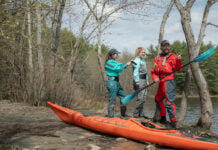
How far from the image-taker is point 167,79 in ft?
15.0

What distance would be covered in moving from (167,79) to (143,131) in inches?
50.0

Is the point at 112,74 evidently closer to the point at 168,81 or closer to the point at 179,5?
the point at 168,81

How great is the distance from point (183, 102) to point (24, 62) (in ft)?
18.4

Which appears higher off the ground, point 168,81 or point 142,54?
point 142,54

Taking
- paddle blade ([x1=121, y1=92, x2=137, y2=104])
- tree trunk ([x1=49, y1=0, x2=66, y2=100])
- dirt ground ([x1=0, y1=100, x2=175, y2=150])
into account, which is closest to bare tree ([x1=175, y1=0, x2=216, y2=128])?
paddle blade ([x1=121, y1=92, x2=137, y2=104])

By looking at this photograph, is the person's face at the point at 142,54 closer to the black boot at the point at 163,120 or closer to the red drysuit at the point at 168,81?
the red drysuit at the point at 168,81

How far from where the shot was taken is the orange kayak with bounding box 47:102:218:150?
3359mm

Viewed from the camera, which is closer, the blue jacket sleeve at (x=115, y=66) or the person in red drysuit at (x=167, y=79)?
the person in red drysuit at (x=167, y=79)

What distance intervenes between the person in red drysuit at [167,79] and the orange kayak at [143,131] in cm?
72

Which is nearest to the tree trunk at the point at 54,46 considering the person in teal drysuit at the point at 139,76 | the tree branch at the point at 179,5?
the person in teal drysuit at the point at 139,76

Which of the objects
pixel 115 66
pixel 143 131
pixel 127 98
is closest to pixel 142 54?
pixel 115 66

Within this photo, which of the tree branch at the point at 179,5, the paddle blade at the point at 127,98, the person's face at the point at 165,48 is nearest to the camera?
the person's face at the point at 165,48

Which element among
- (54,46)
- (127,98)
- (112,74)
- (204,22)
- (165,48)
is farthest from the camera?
(54,46)

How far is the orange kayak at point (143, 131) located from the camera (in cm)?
336
